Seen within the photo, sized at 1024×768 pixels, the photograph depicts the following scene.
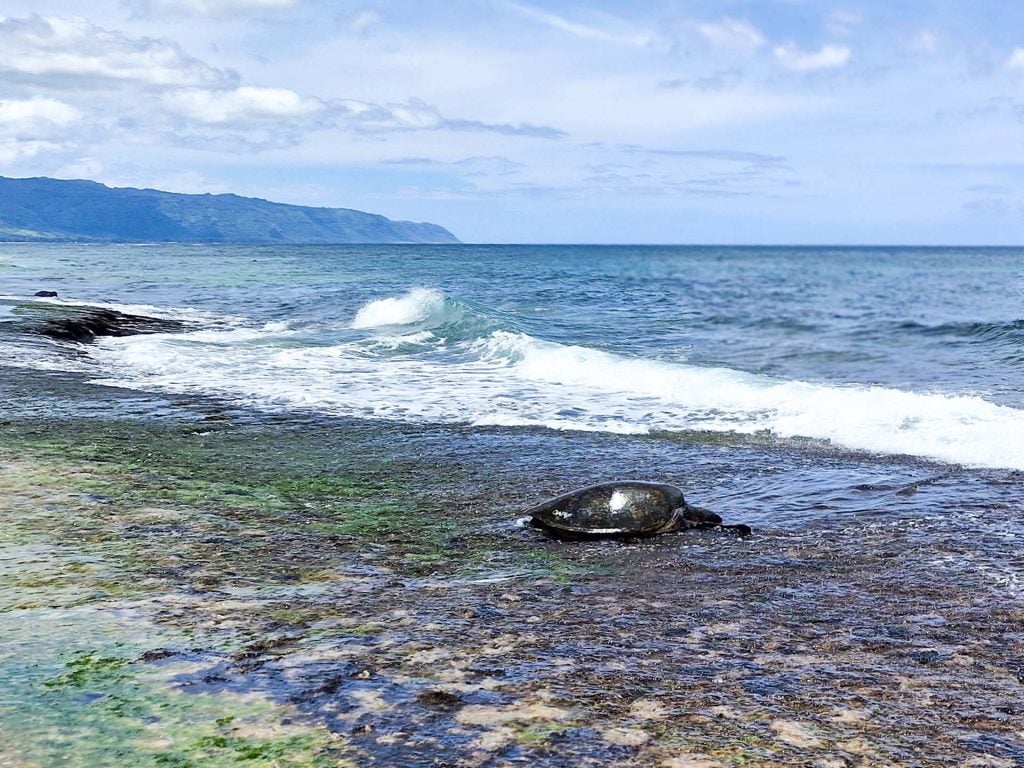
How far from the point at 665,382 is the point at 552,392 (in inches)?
91.7

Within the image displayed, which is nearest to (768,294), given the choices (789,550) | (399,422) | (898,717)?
(399,422)

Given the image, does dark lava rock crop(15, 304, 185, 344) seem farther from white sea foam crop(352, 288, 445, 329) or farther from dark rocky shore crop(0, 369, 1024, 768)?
dark rocky shore crop(0, 369, 1024, 768)

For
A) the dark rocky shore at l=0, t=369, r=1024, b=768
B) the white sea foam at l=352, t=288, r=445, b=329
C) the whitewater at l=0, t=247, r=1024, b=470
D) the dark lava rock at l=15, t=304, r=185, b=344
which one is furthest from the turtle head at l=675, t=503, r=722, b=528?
the white sea foam at l=352, t=288, r=445, b=329

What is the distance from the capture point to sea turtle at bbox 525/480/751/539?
302 inches

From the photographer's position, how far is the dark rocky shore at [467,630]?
409 cm

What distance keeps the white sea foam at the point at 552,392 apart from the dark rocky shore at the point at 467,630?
3073 mm

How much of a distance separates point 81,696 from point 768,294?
4833cm

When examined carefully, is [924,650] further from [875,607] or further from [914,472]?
[914,472]

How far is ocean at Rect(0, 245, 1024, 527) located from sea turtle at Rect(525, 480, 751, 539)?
31.8 inches

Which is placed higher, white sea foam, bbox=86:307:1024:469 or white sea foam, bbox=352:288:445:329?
white sea foam, bbox=352:288:445:329

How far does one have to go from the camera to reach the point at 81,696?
14.6 feet

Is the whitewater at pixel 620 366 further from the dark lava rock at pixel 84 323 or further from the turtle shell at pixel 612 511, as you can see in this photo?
the turtle shell at pixel 612 511

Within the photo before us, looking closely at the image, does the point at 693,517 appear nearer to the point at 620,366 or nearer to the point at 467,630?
the point at 467,630

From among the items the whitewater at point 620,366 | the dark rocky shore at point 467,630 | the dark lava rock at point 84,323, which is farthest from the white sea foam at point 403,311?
the dark rocky shore at point 467,630
